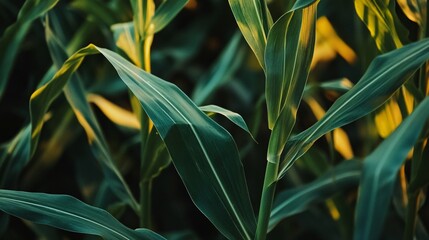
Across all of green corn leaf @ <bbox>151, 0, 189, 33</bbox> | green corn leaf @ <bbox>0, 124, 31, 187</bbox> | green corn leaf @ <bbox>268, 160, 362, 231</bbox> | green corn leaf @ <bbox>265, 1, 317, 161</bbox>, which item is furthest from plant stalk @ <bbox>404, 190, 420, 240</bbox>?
green corn leaf @ <bbox>0, 124, 31, 187</bbox>

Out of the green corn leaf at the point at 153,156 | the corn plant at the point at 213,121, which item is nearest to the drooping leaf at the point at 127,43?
the corn plant at the point at 213,121

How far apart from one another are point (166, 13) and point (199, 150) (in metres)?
0.19

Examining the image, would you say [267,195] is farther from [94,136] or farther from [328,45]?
[328,45]

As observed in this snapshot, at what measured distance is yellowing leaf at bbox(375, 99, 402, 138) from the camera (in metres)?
0.87

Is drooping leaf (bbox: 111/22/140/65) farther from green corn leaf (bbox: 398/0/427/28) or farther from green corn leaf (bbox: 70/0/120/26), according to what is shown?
green corn leaf (bbox: 398/0/427/28)

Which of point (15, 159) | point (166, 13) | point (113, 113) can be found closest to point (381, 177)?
point (166, 13)

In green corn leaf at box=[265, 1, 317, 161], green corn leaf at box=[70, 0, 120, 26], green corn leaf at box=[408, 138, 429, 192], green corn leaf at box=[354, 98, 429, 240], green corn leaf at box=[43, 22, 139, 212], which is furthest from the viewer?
green corn leaf at box=[70, 0, 120, 26]

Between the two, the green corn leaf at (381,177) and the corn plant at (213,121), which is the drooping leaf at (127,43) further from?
the green corn leaf at (381,177)

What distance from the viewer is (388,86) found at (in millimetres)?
687

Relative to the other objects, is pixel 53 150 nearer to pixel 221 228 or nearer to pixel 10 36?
pixel 10 36

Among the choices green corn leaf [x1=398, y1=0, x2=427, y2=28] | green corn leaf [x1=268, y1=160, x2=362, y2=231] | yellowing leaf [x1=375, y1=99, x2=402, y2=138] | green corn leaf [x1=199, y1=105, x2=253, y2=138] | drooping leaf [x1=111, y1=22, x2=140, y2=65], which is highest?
drooping leaf [x1=111, y1=22, x2=140, y2=65]

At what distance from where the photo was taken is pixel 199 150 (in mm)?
711

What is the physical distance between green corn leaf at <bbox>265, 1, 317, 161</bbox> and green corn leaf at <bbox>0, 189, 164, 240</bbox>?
0.51ft

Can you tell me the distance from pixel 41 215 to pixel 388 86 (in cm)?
33
